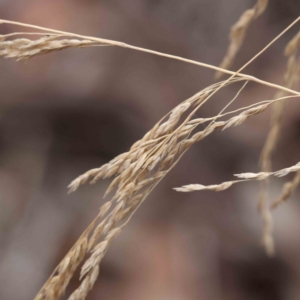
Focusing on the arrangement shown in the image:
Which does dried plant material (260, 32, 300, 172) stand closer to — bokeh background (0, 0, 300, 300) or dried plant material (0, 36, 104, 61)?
dried plant material (0, 36, 104, 61)

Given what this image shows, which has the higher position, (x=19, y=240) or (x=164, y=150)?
(x=164, y=150)

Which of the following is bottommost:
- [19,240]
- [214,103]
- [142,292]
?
[142,292]

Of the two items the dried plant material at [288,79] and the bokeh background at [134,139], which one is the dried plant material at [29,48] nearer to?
the dried plant material at [288,79]

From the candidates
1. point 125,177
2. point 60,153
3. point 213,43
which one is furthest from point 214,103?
point 125,177

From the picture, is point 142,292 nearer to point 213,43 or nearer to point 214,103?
point 214,103

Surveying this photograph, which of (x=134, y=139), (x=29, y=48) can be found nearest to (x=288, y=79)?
(x=29, y=48)

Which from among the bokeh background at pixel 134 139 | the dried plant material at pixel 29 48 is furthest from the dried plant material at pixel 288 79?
the bokeh background at pixel 134 139

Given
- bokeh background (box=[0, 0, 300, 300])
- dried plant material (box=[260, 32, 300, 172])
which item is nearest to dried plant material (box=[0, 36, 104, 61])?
dried plant material (box=[260, 32, 300, 172])

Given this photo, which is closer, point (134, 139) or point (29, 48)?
point (29, 48)

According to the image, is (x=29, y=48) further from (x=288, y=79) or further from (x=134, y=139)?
(x=134, y=139)
